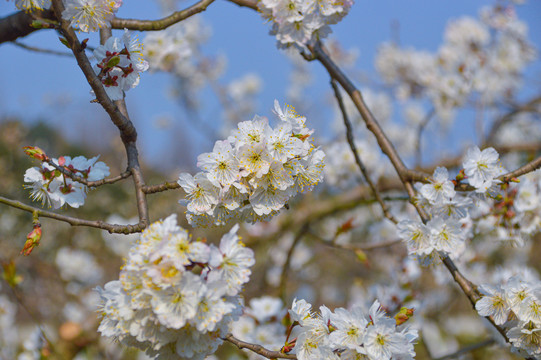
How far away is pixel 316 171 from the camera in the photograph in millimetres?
1270

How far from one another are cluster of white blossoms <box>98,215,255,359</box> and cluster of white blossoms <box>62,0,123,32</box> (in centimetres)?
70

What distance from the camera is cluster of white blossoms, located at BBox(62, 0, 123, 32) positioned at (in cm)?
119

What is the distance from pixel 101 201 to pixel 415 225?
8504 millimetres

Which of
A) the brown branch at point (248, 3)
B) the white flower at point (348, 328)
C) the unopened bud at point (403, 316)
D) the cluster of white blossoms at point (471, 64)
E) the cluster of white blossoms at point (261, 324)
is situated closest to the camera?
the white flower at point (348, 328)

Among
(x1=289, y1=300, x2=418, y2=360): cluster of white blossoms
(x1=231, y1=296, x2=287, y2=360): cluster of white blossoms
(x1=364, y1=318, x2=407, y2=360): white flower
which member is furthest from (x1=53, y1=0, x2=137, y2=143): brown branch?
(x1=231, y1=296, x2=287, y2=360): cluster of white blossoms

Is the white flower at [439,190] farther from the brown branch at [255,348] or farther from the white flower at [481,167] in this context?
the brown branch at [255,348]

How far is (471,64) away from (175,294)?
15.9ft

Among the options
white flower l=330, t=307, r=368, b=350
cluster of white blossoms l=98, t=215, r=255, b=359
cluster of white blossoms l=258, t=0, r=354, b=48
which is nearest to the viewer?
cluster of white blossoms l=98, t=215, r=255, b=359

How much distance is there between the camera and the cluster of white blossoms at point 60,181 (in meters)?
1.31

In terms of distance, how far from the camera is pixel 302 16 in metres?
1.60

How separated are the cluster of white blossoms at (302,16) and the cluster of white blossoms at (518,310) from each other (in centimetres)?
116

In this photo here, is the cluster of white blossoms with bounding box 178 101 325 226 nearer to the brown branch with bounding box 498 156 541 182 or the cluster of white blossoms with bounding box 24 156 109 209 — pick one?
the cluster of white blossoms with bounding box 24 156 109 209

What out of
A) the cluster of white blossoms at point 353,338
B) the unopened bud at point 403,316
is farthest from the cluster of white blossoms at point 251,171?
the unopened bud at point 403,316

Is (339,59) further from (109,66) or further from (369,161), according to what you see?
(109,66)
